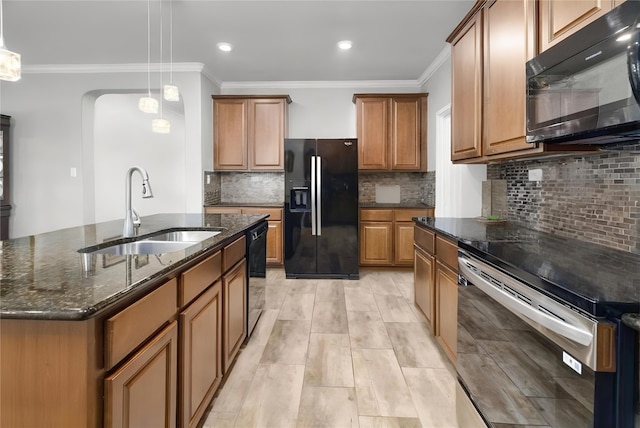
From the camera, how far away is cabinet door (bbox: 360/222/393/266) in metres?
4.64

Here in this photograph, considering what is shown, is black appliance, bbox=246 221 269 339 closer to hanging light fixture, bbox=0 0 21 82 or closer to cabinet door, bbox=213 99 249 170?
hanging light fixture, bbox=0 0 21 82

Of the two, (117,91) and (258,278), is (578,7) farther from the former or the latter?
(117,91)

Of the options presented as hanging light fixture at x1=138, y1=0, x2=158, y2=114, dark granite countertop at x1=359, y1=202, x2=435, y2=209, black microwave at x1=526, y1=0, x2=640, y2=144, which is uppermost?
hanging light fixture at x1=138, y1=0, x2=158, y2=114

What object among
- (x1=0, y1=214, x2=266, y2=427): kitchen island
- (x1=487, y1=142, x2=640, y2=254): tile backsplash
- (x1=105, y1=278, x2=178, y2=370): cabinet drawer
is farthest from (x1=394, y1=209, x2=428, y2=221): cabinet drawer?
(x1=105, y1=278, x2=178, y2=370): cabinet drawer

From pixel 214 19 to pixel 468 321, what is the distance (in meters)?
3.21

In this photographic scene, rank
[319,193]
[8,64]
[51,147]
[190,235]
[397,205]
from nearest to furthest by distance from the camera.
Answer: [8,64]
[190,235]
[319,193]
[51,147]
[397,205]

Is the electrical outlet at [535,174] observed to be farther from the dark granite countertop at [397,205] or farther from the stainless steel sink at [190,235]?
the dark granite countertop at [397,205]

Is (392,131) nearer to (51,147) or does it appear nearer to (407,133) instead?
(407,133)

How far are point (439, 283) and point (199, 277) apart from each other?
5.12 ft

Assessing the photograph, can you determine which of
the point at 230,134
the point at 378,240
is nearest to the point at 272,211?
the point at 230,134

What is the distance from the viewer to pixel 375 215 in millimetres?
4633

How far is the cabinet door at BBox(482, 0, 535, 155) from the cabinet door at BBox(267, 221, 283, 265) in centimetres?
293

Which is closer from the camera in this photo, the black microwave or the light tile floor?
the black microwave

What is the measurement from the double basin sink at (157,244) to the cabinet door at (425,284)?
1.51 m
